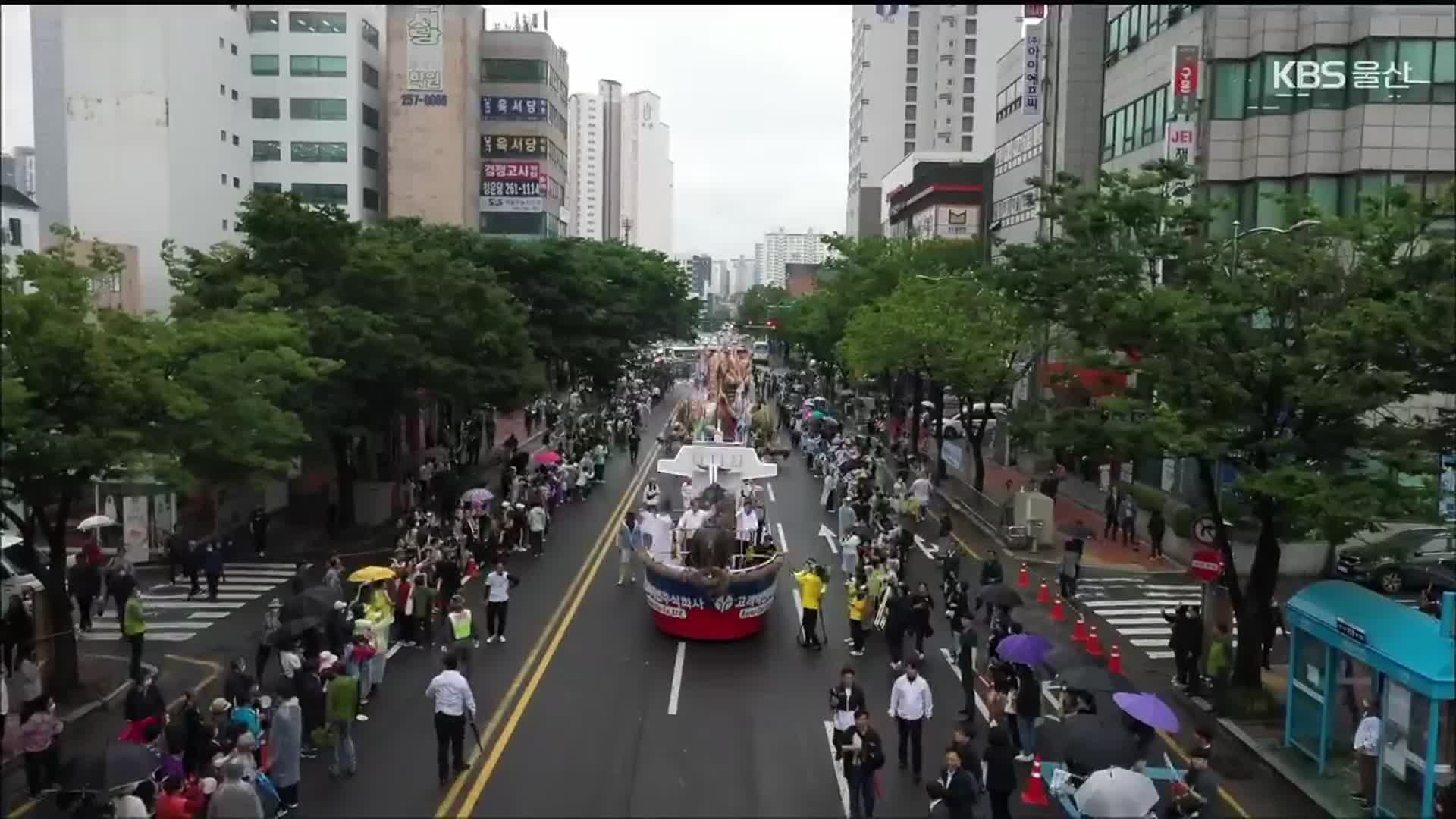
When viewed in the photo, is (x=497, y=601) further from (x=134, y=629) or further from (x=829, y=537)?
(x=829, y=537)

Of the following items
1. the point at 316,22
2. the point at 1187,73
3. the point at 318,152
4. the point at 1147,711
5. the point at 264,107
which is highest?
the point at 316,22

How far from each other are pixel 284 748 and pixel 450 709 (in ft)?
5.94

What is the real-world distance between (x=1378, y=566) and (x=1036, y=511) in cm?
793

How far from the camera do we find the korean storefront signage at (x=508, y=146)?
78.1 metres

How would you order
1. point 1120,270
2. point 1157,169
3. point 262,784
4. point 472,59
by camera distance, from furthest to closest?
point 472,59, point 1157,169, point 1120,270, point 262,784

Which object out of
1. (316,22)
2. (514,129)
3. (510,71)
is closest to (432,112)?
(514,129)

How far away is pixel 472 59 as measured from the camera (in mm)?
77250

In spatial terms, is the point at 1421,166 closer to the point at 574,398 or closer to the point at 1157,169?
the point at 1157,169

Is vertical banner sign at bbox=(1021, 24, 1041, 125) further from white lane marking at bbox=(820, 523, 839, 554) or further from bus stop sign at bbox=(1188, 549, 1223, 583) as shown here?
bus stop sign at bbox=(1188, 549, 1223, 583)

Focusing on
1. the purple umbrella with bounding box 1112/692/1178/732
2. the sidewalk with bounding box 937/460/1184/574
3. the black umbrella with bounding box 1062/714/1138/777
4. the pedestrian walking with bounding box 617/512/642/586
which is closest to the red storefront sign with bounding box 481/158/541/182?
the sidewalk with bounding box 937/460/1184/574

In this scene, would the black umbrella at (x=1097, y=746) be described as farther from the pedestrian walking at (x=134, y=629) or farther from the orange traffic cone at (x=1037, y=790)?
the pedestrian walking at (x=134, y=629)

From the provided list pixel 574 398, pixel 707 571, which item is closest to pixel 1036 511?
pixel 707 571

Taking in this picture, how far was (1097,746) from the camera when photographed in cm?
1224

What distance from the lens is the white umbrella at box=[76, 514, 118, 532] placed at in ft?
79.0
